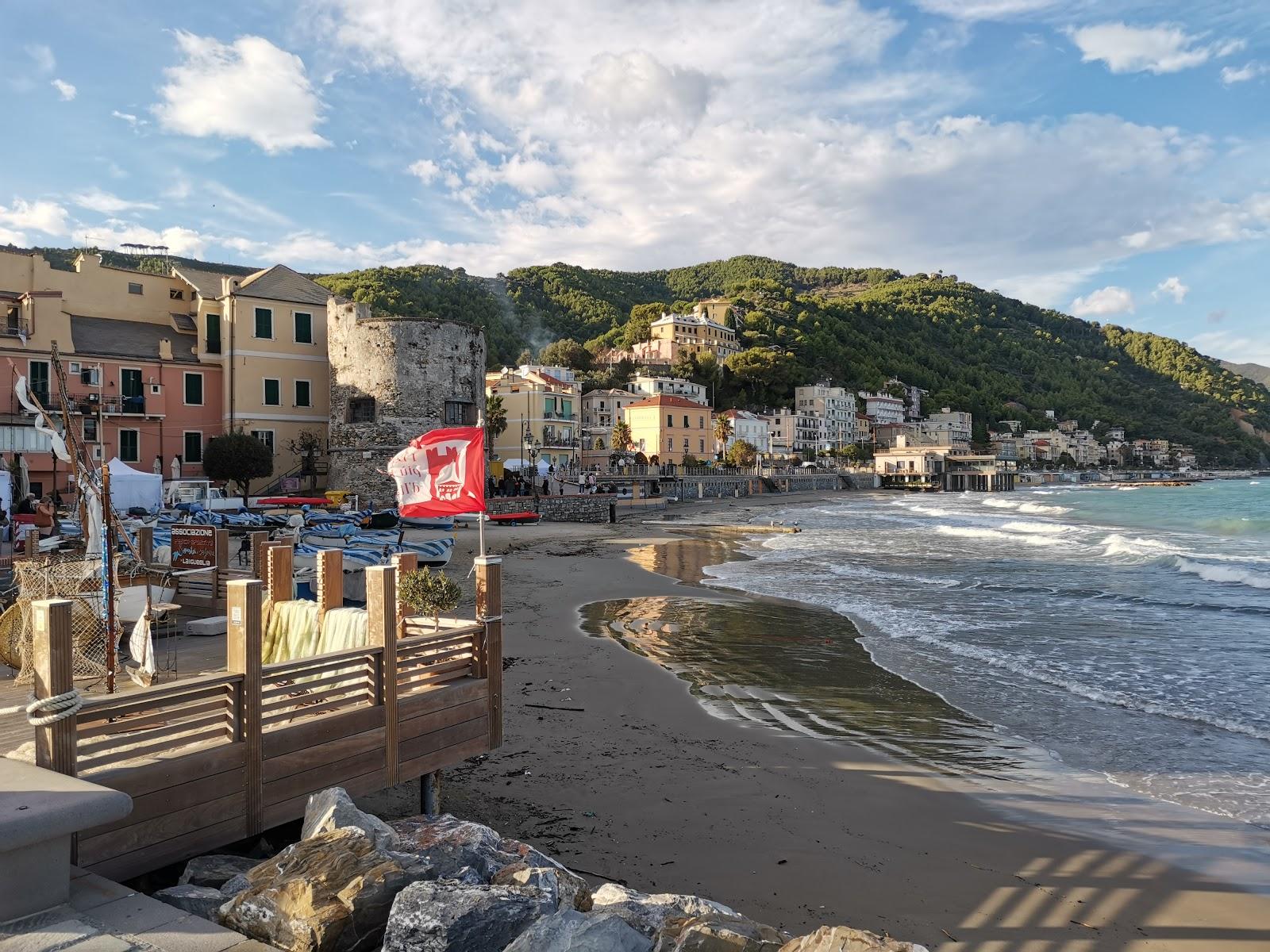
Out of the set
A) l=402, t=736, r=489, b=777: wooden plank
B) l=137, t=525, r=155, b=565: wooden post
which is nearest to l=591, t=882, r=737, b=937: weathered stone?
l=402, t=736, r=489, b=777: wooden plank

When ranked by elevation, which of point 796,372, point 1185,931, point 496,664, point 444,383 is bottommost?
point 1185,931

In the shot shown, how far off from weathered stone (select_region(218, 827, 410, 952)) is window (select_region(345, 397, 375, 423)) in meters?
35.8

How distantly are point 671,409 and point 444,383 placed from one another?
4541 centimetres

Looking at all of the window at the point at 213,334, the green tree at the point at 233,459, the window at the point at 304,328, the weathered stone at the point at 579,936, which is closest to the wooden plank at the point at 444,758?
the weathered stone at the point at 579,936

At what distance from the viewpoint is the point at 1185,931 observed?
5723 mm

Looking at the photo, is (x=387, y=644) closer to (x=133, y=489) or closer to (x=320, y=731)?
(x=320, y=731)

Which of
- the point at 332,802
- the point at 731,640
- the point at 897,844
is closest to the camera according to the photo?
the point at 332,802

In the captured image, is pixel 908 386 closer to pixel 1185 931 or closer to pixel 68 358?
pixel 68 358

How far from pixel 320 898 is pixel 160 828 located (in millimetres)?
1412

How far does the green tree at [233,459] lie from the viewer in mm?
33812

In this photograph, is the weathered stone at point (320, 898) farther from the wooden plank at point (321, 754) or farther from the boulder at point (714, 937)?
the boulder at point (714, 937)

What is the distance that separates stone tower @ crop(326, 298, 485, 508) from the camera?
38.1 meters

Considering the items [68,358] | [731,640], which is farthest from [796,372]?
[731,640]

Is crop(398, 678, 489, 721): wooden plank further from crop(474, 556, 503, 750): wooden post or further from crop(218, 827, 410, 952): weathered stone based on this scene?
crop(218, 827, 410, 952): weathered stone
